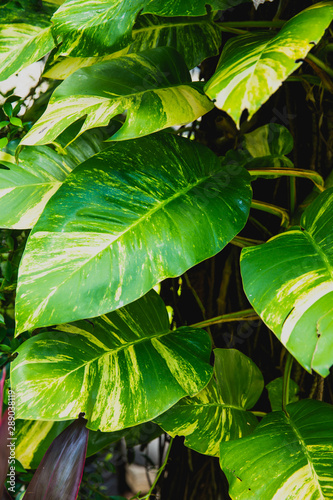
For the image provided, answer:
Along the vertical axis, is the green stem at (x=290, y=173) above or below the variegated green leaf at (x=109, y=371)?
above

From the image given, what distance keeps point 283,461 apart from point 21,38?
0.89m

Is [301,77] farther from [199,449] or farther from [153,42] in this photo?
[199,449]

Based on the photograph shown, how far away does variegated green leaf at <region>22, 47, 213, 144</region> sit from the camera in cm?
66

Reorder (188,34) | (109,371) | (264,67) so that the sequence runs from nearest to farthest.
A: (264,67)
(109,371)
(188,34)

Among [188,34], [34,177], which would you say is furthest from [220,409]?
[188,34]

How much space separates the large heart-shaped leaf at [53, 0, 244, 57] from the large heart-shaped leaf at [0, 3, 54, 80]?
73 millimetres

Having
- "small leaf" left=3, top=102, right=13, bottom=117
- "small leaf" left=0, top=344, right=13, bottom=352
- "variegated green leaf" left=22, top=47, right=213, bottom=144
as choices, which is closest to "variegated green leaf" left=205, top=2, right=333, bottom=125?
"variegated green leaf" left=22, top=47, right=213, bottom=144

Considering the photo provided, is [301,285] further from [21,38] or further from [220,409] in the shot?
[21,38]

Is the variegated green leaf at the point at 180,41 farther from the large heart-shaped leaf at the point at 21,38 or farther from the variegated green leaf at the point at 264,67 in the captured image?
the variegated green leaf at the point at 264,67

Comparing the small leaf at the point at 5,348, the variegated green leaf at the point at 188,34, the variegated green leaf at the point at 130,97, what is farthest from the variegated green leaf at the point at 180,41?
the small leaf at the point at 5,348

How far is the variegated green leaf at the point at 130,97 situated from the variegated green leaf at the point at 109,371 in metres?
0.34

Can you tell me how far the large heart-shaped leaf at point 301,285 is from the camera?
48cm

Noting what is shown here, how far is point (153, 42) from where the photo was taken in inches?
38.1

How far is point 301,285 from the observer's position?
548 mm
